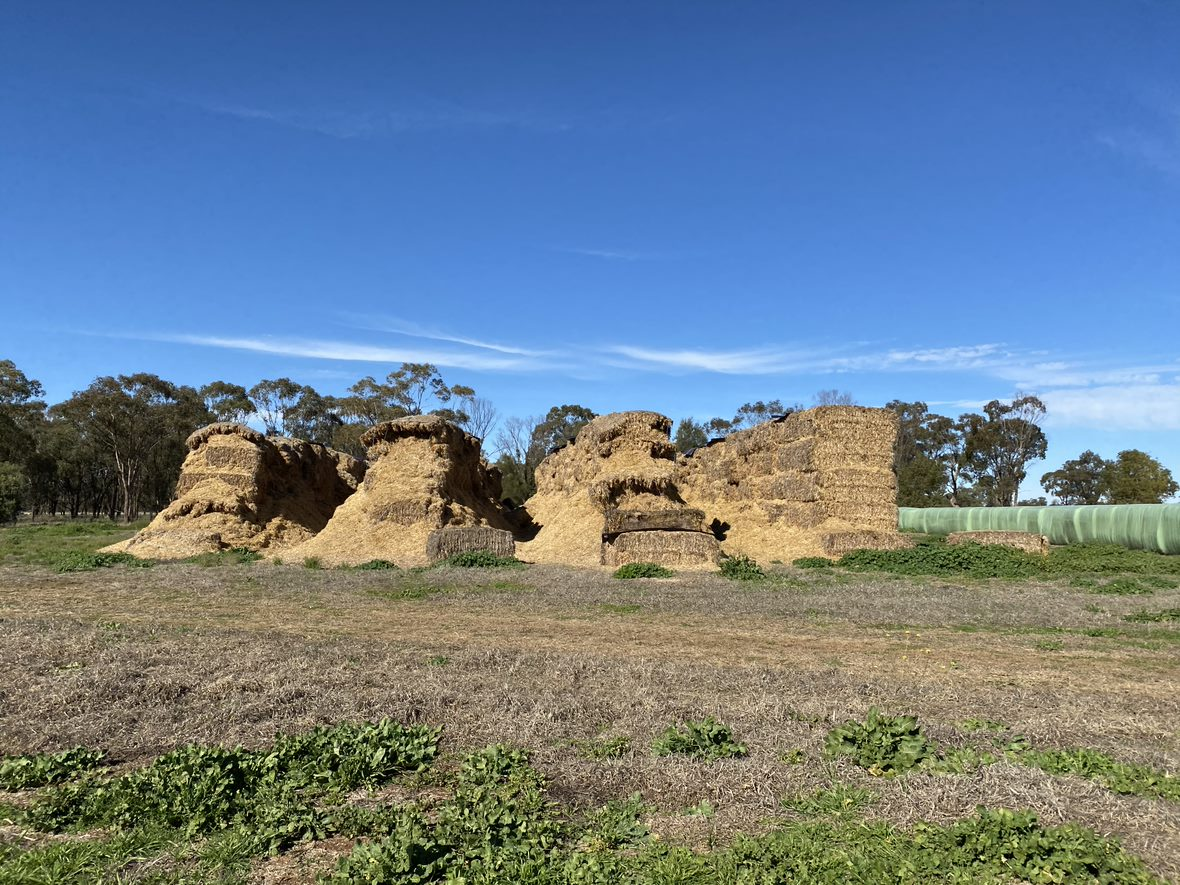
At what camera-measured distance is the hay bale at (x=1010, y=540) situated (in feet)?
86.9

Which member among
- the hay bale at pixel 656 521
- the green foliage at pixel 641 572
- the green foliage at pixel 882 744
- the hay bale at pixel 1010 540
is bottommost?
the green foliage at pixel 641 572

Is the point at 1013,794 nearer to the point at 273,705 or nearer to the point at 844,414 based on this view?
the point at 273,705

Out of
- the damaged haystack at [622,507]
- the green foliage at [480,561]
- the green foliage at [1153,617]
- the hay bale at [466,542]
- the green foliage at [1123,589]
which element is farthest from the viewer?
the hay bale at [466,542]

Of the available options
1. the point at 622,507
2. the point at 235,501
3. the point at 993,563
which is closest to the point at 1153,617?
the point at 993,563

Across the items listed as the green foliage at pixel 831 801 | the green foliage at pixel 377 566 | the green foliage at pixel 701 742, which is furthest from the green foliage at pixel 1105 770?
the green foliage at pixel 377 566

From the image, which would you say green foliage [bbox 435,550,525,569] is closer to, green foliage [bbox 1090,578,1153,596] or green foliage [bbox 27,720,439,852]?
green foliage [bbox 1090,578,1153,596]

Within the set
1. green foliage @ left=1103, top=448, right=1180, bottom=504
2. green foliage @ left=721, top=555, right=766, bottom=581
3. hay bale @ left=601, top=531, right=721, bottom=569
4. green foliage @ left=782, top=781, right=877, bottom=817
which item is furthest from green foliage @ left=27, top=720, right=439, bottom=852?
green foliage @ left=1103, top=448, right=1180, bottom=504

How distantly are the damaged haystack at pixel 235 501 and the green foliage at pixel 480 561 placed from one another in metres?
9.80

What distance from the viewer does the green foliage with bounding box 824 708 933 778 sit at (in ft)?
18.8

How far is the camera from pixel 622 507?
28281 millimetres

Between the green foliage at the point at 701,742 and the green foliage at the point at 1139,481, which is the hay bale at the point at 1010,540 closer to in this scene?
the green foliage at the point at 701,742

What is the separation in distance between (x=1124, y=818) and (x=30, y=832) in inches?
290

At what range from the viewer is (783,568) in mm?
24500

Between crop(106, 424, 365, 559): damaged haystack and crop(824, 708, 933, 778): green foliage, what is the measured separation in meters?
26.9
